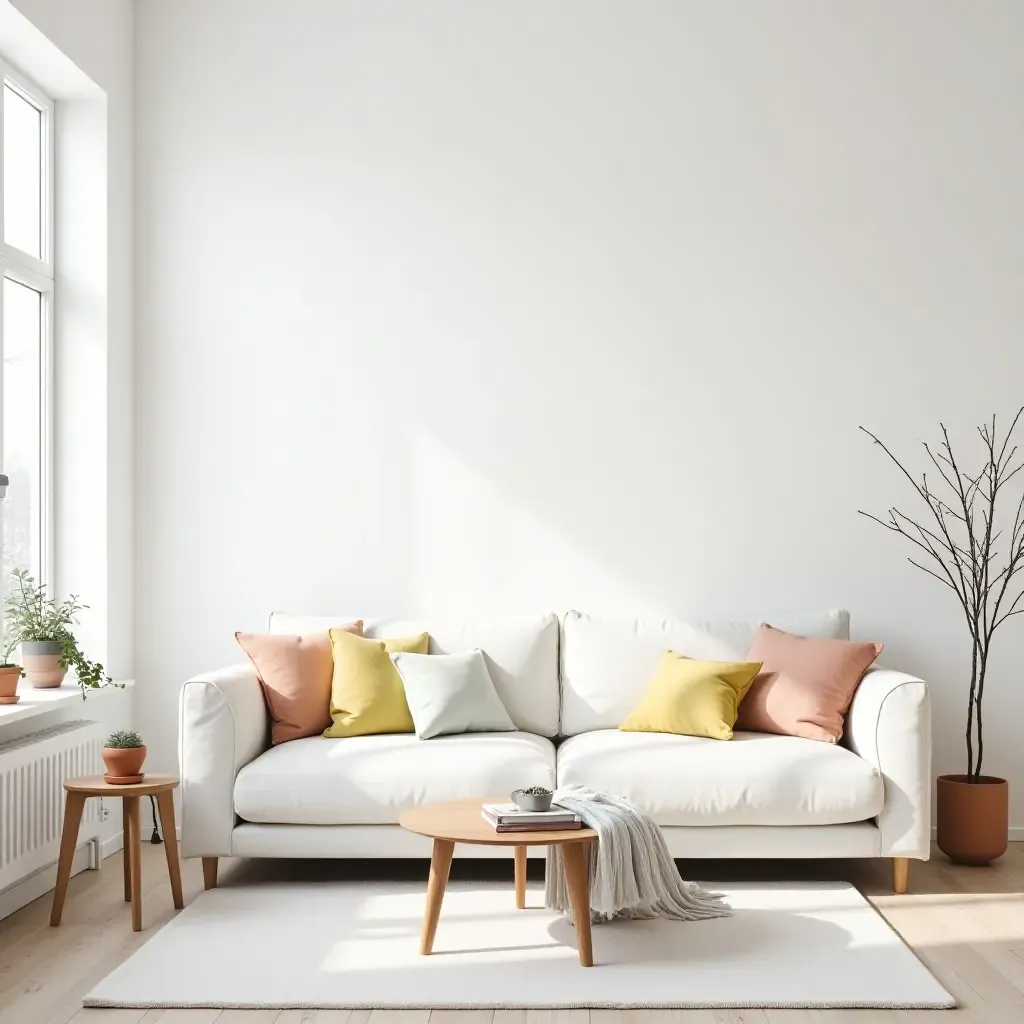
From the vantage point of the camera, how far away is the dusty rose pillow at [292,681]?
4281 mm

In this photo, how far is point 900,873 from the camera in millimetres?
3928

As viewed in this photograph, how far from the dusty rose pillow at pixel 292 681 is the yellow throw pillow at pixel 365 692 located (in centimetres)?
4

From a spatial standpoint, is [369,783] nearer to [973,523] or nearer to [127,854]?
[127,854]

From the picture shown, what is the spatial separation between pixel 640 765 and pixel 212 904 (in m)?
1.45

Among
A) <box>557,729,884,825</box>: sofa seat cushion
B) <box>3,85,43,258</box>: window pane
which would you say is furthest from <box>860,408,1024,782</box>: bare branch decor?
<box>3,85,43,258</box>: window pane

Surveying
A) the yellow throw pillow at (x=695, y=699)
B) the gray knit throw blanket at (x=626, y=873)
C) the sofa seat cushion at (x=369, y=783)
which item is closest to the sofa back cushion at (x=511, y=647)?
the yellow throw pillow at (x=695, y=699)

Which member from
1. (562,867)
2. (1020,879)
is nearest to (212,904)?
(562,867)

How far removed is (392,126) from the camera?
4930 millimetres

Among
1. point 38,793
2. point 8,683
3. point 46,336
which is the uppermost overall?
point 46,336

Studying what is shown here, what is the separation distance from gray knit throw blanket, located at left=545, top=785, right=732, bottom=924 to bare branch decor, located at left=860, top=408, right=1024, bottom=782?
185cm

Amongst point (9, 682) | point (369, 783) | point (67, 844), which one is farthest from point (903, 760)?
point (9, 682)

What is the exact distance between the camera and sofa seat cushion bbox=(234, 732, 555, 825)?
386 cm

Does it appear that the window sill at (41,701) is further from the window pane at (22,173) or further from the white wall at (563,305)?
the window pane at (22,173)

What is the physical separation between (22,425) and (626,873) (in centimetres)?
279
